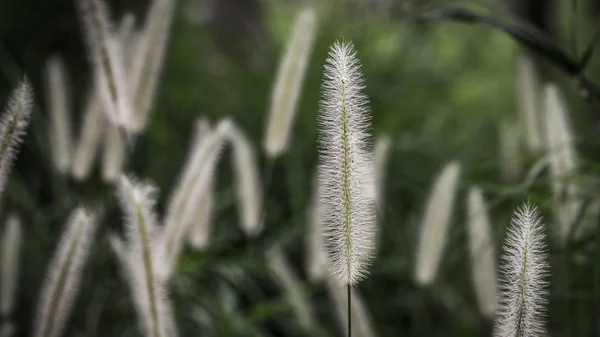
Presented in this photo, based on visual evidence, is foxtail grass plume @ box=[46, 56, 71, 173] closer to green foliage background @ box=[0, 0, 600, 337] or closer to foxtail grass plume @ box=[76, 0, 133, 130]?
green foliage background @ box=[0, 0, 600, 337]

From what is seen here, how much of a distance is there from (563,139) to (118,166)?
1.12 m

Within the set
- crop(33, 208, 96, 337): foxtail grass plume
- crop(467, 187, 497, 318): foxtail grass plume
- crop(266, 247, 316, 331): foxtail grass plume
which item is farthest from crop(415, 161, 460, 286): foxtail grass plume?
crop(33, 208, 96, 337): foxtail grass plume

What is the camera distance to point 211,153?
1.49m

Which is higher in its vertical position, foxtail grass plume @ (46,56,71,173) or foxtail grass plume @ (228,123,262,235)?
foxtail grass plume @ (46,56,71,173)

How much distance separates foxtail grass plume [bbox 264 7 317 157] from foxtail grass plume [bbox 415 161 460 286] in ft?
1.27

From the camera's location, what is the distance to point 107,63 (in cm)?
158

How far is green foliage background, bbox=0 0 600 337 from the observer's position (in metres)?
2.12

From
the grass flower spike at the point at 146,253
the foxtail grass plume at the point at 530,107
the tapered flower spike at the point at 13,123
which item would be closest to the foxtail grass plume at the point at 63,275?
the grass flower spike at the point at 146,253

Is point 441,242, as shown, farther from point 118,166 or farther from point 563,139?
point 118,166

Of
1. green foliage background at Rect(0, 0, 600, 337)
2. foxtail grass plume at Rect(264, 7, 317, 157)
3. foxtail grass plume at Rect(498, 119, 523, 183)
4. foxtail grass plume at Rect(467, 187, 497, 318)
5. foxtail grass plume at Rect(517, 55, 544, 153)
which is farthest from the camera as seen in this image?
foxtail grass plume at Rect(498, 119, 523, 183)

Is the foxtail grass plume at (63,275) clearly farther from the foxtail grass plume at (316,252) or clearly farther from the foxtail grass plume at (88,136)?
the foxtail grass plume at (316,252)

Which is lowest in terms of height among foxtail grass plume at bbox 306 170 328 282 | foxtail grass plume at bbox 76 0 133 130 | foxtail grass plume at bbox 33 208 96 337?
foxtail grass plume at bbox 33 208 96 337

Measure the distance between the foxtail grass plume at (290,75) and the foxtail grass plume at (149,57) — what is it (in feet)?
0.89

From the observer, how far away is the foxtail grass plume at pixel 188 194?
1.49m
